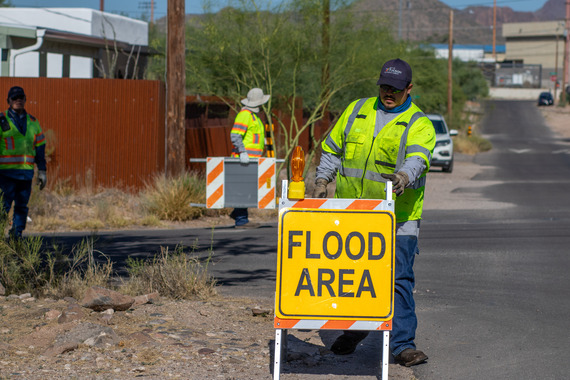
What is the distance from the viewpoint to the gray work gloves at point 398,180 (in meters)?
5.78

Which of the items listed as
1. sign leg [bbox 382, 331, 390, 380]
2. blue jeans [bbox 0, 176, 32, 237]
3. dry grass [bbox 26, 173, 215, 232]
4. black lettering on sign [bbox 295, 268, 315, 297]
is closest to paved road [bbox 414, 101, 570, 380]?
sign leg [bbox 382, 331, 390, 380]

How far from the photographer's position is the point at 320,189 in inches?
245

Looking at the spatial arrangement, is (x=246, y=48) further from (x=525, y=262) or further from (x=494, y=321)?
(x=494, y=321)

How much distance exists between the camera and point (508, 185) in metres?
24.1

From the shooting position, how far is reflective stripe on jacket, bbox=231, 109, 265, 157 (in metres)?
13.9

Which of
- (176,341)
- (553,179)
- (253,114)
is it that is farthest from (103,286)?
(553,179)

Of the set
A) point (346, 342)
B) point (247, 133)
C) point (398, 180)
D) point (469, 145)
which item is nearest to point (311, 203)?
point (398, 180)

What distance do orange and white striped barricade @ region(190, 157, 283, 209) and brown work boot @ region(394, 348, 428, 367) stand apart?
26.9 feet

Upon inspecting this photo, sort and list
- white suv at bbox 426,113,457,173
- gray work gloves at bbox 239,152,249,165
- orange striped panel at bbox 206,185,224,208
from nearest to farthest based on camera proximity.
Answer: gray work gloves at bbox 239,152,249,165, orange striped panel at bbox 206,185,224,208, white suv at bbox 426,113,457,173

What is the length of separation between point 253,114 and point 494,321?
7.05m

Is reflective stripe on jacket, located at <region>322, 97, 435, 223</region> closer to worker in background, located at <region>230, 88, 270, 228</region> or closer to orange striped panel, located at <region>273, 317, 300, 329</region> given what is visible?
orange striped panel, located at <region>273, 317, 300, 329</region>

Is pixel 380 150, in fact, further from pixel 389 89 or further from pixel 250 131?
pixel 250 131

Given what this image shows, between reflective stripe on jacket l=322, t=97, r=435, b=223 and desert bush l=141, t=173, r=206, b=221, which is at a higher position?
reflective stripe on jacket l=322, t=97, r=435, b=223

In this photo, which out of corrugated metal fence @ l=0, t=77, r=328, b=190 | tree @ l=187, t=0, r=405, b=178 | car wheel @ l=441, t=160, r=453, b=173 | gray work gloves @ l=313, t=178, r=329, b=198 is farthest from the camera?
car wheel @ l=441, t=160, r=453, b=173
